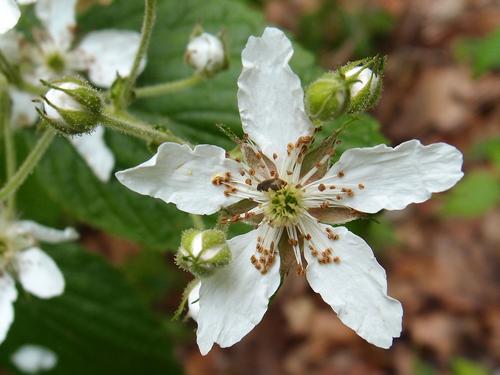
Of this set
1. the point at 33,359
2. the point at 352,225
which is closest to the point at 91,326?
the point at 33,359

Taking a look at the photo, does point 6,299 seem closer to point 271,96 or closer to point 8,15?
point 8,15

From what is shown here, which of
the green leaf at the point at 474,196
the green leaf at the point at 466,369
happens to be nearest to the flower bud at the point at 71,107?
the green leaf at the point at 474,196

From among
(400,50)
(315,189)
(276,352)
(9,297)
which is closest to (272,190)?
(315,189)

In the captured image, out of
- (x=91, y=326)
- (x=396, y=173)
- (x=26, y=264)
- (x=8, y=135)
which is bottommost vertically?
(x=91, y=326)

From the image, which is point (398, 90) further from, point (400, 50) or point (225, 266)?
point (225, 266)

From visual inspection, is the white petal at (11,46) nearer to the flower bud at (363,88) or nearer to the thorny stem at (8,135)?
the thorny stem at (8,135)

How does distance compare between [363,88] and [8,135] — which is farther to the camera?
[8,135]
